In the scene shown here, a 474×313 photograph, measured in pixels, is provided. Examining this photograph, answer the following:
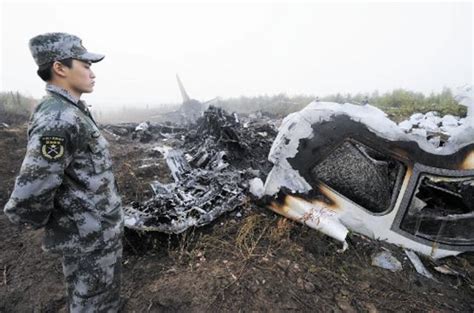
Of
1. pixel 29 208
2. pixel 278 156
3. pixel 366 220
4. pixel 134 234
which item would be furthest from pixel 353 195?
pixel 29 208

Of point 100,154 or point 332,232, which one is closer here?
point 100,154

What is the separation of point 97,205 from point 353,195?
2.36 meters

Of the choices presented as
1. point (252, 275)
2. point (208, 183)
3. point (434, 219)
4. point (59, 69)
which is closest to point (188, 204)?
point (208, 183)

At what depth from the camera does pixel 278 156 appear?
314 centimetres

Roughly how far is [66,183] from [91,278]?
613mm

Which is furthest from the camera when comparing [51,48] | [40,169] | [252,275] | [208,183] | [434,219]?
[208,183]

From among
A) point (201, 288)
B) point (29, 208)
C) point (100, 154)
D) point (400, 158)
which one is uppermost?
point (100, 154)

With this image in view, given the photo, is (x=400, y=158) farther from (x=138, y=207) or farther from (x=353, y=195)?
(x=138, y=207)

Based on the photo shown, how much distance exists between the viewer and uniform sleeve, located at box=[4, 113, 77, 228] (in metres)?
1.55

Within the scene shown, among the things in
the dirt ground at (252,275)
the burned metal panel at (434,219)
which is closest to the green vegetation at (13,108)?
the dirt ground at (252,275)

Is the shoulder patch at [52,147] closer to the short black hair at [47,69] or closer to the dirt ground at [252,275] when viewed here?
the short black hair at [47,69]

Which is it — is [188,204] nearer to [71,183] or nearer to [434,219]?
[71,183]

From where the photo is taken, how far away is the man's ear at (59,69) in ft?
5.69

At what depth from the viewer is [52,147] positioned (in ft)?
5.13
